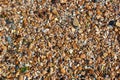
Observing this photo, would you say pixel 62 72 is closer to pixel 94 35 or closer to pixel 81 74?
pixel 81 74

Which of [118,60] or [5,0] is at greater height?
[5,0]

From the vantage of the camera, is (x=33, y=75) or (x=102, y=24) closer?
(x=33, y=75)

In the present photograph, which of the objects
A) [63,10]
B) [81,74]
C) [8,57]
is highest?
[63,10]

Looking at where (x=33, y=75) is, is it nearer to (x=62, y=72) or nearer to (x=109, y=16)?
(x=62, y=72)

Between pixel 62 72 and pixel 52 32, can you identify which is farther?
pixel 52 32

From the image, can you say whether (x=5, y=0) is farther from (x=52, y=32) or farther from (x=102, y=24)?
(x=102, y=24)

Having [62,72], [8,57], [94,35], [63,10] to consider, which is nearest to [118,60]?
[94,35]

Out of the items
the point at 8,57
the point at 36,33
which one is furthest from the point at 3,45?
the point at 36,33

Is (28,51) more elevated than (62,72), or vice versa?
(28,51)
